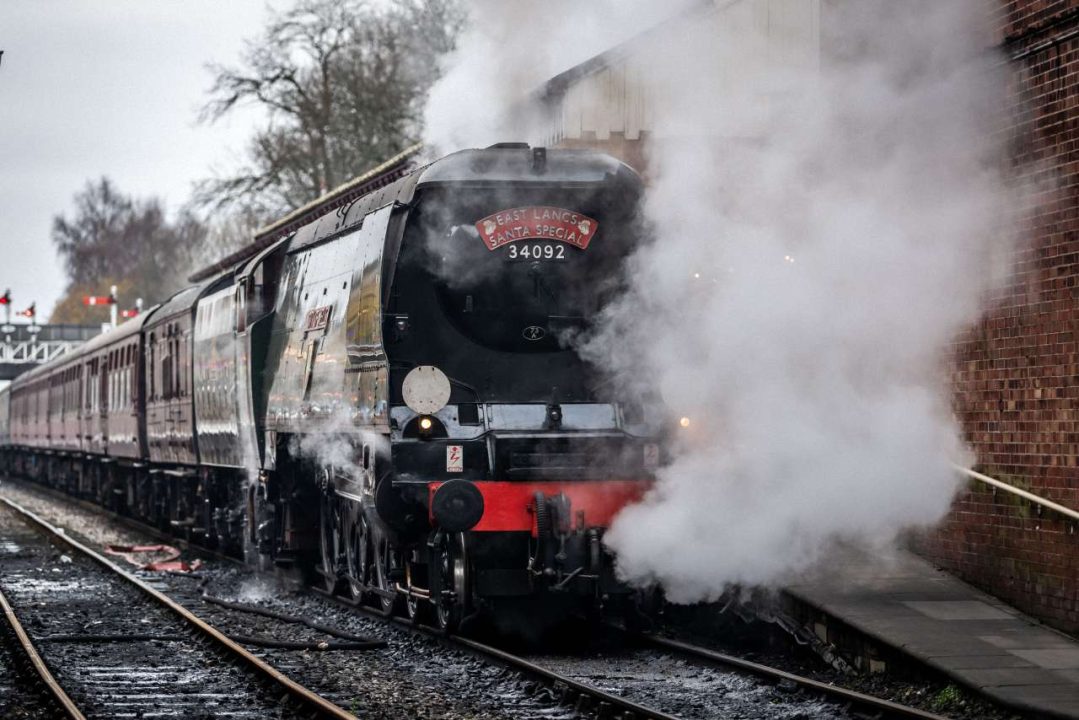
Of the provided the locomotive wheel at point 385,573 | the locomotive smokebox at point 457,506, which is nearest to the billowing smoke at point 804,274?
the locomotive smokebox at point 457,506

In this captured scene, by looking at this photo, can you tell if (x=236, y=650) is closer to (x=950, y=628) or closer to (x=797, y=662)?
(x=797, y=662)

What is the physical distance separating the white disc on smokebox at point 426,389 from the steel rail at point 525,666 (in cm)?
150

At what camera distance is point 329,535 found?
42.8 ft

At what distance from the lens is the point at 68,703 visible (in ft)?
26.8

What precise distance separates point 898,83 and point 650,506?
3401mm

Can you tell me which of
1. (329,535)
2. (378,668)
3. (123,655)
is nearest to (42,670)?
(123,655)

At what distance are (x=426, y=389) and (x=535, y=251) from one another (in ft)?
3.60

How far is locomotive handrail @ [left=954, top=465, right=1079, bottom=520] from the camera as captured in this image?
9335 millimetres

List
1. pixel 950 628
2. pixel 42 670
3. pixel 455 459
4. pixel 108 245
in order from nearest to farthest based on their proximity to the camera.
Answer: pixel 950 628 → pixel 42 670 → pixel 455 459 → pixel 108 245

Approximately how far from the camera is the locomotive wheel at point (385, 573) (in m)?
10.8

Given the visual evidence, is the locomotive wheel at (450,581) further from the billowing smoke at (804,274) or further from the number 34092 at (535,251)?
the number 34092 at (535,251)

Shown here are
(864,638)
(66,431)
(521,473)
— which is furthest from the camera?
(66,431)

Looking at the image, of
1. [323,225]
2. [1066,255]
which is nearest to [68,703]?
[323,225]

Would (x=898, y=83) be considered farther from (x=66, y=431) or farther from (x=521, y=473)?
(x=66, y=431)
